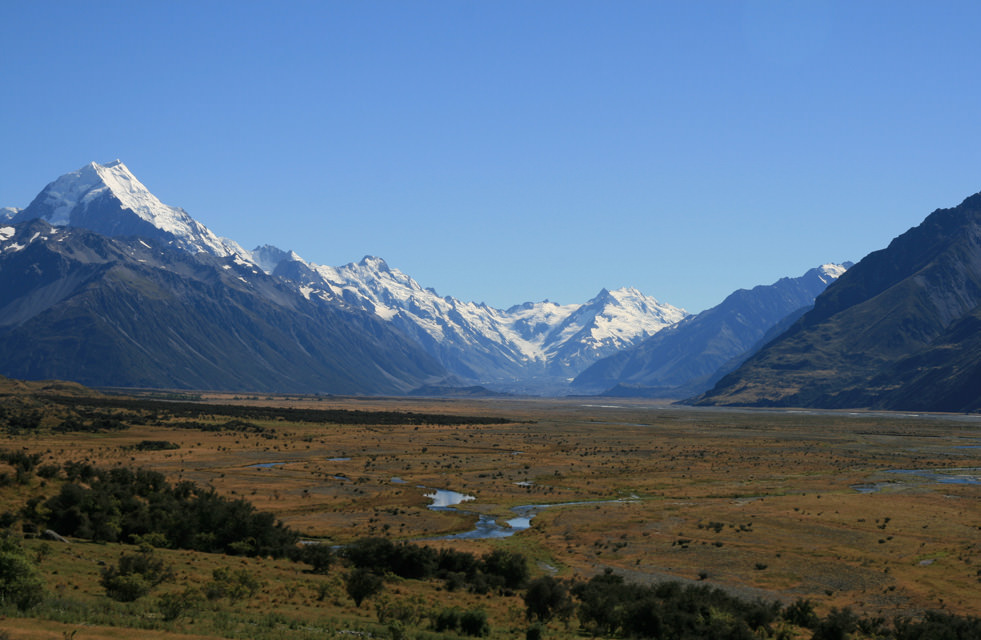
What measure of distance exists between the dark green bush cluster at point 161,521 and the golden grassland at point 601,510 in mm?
2893

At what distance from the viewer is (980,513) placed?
73000 millimetres

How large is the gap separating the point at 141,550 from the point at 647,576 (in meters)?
29.8

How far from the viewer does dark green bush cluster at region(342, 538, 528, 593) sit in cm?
A: 4769

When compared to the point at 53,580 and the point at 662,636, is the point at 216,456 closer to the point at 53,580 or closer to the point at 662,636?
the point at 53,580

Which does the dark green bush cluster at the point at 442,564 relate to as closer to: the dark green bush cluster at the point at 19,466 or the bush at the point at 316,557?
the bush at the point at 316,557

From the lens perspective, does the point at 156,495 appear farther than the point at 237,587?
Yes

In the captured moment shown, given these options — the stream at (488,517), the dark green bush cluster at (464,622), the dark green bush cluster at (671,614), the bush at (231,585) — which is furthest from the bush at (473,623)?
the stream at (488,517)

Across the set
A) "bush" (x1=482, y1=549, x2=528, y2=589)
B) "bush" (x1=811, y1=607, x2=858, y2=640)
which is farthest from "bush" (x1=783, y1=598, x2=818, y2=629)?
"bush" (x1=482, y1=549, x2=528, y2=589)

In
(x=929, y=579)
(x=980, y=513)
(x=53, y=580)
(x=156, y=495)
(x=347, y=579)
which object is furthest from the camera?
(x=980, y=513)

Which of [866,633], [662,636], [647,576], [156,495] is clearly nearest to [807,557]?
[647,576]

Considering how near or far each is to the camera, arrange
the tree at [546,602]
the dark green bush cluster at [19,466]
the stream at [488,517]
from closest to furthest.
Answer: the tree at [546,602], the dark green bush cluster at [19,466], the stream at [488,517]

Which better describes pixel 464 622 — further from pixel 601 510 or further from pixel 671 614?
pixel 601 510

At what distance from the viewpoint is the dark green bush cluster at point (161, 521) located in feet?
159

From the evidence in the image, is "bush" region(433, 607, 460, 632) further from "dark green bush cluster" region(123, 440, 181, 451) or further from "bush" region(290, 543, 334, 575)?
"dark green bush cluster" region(123, 440, 181, 451)
